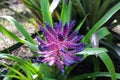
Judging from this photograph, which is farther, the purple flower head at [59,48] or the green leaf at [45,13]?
the green leaf at [45,13]

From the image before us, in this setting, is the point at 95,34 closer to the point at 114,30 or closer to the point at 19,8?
the point at 114,30

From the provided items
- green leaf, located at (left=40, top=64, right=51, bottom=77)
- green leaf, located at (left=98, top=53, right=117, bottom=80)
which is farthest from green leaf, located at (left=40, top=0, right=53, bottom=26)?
green leaf, located at (left=98, top=53, right=117, bottom=80)

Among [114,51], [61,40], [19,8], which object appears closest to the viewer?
[61,40]

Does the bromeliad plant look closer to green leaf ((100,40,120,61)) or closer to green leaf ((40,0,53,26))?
green leaf ((40,0,53,26))

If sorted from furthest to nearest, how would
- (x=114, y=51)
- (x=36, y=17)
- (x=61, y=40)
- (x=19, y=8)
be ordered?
(x=19, y=8) → (x=36, y=17) → (x=114, y=51) → (x=61, y=40)

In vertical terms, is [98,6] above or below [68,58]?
above

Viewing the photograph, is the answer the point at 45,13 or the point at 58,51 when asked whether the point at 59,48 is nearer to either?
the point at 58,51

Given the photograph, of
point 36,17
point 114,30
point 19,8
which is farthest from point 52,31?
point 19,8

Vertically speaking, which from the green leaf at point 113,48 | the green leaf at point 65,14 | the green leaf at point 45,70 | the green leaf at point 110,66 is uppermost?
the green leaf at point 65,14

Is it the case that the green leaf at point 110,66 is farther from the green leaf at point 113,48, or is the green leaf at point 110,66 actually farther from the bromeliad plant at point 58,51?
the green leaf at point 113,48

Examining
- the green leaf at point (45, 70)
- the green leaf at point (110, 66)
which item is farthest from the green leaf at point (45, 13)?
the green leaf at point (110, 66)

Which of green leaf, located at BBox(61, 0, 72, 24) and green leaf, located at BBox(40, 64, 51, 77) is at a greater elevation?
green leaf, located at BBox(61, 0, 72, 24)
